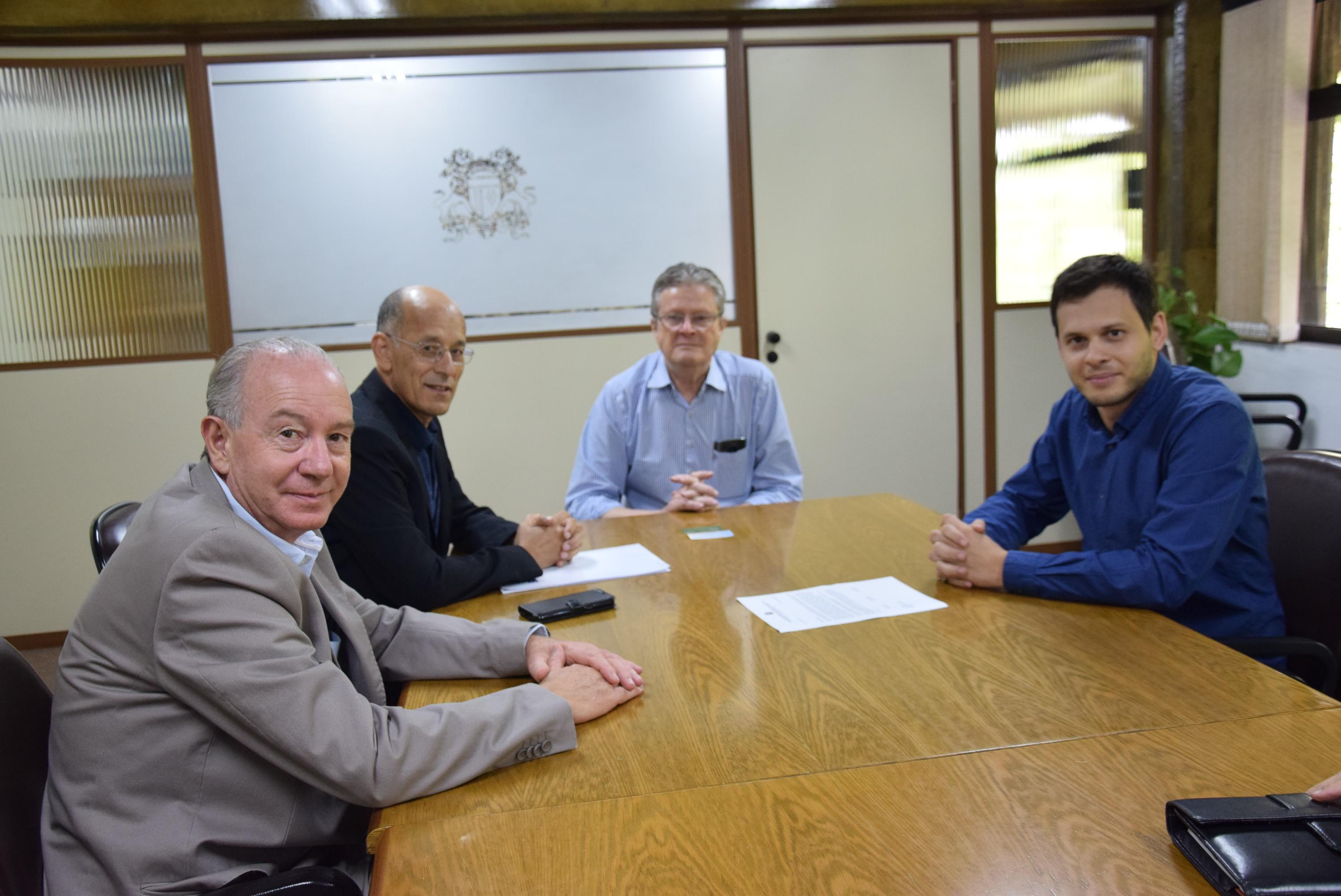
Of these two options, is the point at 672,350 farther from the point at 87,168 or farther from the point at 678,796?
the point at 87,168

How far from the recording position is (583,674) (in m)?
1.54

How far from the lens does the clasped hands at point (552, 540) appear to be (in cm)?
229

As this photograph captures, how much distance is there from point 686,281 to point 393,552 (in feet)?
4.52

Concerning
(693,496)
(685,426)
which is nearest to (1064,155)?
(685,426)

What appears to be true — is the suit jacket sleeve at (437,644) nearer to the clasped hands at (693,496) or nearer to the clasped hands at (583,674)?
the clasped hands at (583,674)

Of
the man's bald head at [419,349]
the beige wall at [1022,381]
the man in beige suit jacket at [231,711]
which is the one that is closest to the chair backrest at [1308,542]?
the man in beige suit jacket at [231,711]

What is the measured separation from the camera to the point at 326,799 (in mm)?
1367

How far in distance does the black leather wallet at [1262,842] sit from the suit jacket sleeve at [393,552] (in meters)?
1.43

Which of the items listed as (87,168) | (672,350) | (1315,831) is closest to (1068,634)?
(1315,831)

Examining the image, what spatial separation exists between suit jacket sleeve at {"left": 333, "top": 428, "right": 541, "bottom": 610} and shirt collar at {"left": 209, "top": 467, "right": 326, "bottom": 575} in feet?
1.36

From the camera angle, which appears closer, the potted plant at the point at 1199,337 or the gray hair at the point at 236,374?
the gray hair at the point at 236,374

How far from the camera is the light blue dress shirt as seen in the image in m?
3.11

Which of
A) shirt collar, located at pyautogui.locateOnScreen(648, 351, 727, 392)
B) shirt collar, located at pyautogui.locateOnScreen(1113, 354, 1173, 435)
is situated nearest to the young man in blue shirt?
shirt collar, located at pyautogui.locateOnScreen(1113, 354, 1173, 435)

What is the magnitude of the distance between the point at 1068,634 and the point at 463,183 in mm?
3618
